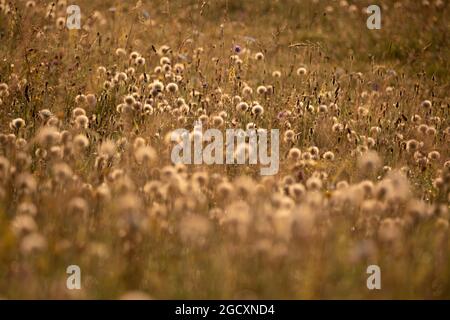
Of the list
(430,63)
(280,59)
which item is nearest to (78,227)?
(280,59)

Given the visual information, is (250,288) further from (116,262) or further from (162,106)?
(162,106)

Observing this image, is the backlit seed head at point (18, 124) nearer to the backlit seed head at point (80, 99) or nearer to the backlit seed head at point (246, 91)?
the backlit seed head at point (80, 99)

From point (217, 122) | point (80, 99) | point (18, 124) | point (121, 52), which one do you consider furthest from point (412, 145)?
point (121, 52)

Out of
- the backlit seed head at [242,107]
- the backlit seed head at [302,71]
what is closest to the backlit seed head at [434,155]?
the backlit seed head at [242,107]

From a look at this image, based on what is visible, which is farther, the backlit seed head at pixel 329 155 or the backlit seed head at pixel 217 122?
the backlit seed head at pixel 217 122

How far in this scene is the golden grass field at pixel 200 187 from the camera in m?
2.60

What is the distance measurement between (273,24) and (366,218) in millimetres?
7846

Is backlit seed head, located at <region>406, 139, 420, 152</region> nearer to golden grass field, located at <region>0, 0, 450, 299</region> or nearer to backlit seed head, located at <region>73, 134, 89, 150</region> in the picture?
golden grass field, located at <region>0, 0, 450, 299</region>

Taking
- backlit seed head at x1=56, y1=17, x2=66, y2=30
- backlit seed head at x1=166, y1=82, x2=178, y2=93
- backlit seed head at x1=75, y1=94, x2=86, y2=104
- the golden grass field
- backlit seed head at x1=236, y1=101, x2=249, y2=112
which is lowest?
the golden grass field

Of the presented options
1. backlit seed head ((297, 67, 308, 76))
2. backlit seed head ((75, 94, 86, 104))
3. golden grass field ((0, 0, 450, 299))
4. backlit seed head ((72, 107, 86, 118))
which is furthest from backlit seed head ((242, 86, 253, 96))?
backlit seed head ((72, 107, 86, 118))

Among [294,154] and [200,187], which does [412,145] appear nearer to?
[294,154]

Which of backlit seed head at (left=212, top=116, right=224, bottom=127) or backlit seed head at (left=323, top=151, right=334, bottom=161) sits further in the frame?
backlit seed head at (left=212, top=116, right=224, bottom=127)

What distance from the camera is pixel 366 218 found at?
10.7ft

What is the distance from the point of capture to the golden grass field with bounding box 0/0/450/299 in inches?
102
